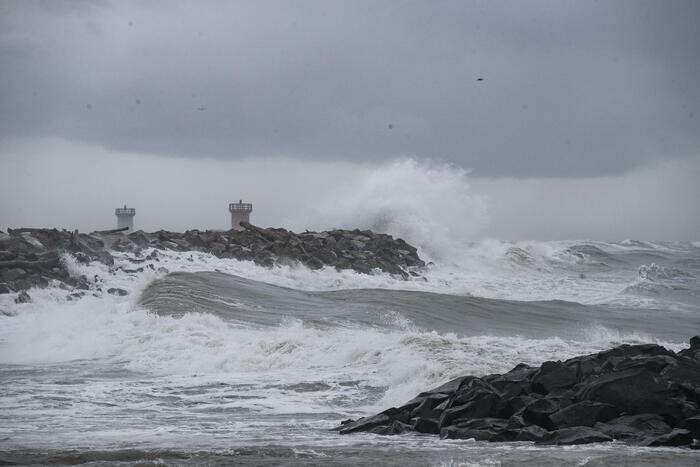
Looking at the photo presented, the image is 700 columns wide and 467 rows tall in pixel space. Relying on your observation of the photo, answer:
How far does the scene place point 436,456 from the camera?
6488mm

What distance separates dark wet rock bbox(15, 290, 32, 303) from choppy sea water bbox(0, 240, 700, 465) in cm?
22

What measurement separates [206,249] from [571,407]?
67.5 ft

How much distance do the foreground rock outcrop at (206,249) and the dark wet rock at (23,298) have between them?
26 centimetres

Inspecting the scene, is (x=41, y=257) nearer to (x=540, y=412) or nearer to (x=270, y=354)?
(x=270, y=354)

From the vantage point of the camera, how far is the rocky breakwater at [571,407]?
6941 mm

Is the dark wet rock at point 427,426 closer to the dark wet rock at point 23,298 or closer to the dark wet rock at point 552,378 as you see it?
the dark wet rock at point 552,378

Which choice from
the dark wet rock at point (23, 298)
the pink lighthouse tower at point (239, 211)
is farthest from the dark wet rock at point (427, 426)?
the pink lighthouse tower at point (239, 211)

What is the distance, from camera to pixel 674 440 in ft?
21.7

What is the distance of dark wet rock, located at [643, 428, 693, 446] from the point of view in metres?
6.61

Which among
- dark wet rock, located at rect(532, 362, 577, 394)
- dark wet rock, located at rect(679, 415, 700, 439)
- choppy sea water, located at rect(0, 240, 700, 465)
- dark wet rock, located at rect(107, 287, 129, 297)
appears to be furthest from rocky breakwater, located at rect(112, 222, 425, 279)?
dark wet rock, located at rect(679, 415, 700, 439)

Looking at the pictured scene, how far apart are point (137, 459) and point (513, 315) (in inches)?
644

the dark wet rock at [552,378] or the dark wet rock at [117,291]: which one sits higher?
the dark wet rock at [117,291]

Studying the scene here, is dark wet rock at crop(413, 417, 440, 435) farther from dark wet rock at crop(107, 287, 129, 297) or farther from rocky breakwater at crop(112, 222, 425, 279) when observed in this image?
rocky breakwater at crop(112, 222, 425, 279)

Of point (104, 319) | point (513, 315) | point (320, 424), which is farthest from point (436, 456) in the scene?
point (513, 315)
